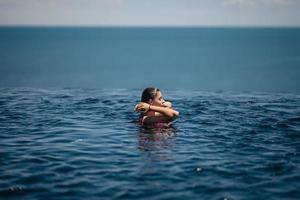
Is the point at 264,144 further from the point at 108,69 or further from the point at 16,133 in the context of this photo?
the point at 108,69

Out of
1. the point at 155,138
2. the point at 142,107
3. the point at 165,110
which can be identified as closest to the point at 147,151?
the point at 155,138

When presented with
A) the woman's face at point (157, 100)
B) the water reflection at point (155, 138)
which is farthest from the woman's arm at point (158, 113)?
the water reflection at point (155, 138)

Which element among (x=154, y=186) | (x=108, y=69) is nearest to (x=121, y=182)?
(x=154, y=186)

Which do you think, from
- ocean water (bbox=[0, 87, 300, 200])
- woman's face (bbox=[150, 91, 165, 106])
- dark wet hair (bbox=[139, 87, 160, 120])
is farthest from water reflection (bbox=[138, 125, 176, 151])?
dark wet hair (bbox=[139, 87, 160, 120])

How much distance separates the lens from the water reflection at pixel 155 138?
47.1ft

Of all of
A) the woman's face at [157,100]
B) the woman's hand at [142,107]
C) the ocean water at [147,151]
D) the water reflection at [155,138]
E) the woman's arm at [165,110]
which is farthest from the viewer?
the woman's face at [157,100]

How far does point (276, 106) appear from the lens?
71.9 ft

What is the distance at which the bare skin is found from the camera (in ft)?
53.9

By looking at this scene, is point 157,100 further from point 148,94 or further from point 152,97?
point 148,94

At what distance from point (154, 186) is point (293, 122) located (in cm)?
981

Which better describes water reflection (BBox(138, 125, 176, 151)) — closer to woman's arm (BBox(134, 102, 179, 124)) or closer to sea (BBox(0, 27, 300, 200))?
sea (BBox(0, 27, 300, 200))

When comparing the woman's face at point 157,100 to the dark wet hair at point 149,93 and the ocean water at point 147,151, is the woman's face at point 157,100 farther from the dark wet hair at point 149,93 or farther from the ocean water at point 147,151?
the ocean water at point 147,151

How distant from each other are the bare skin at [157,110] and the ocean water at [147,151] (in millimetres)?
511

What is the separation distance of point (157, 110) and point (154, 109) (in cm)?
13
